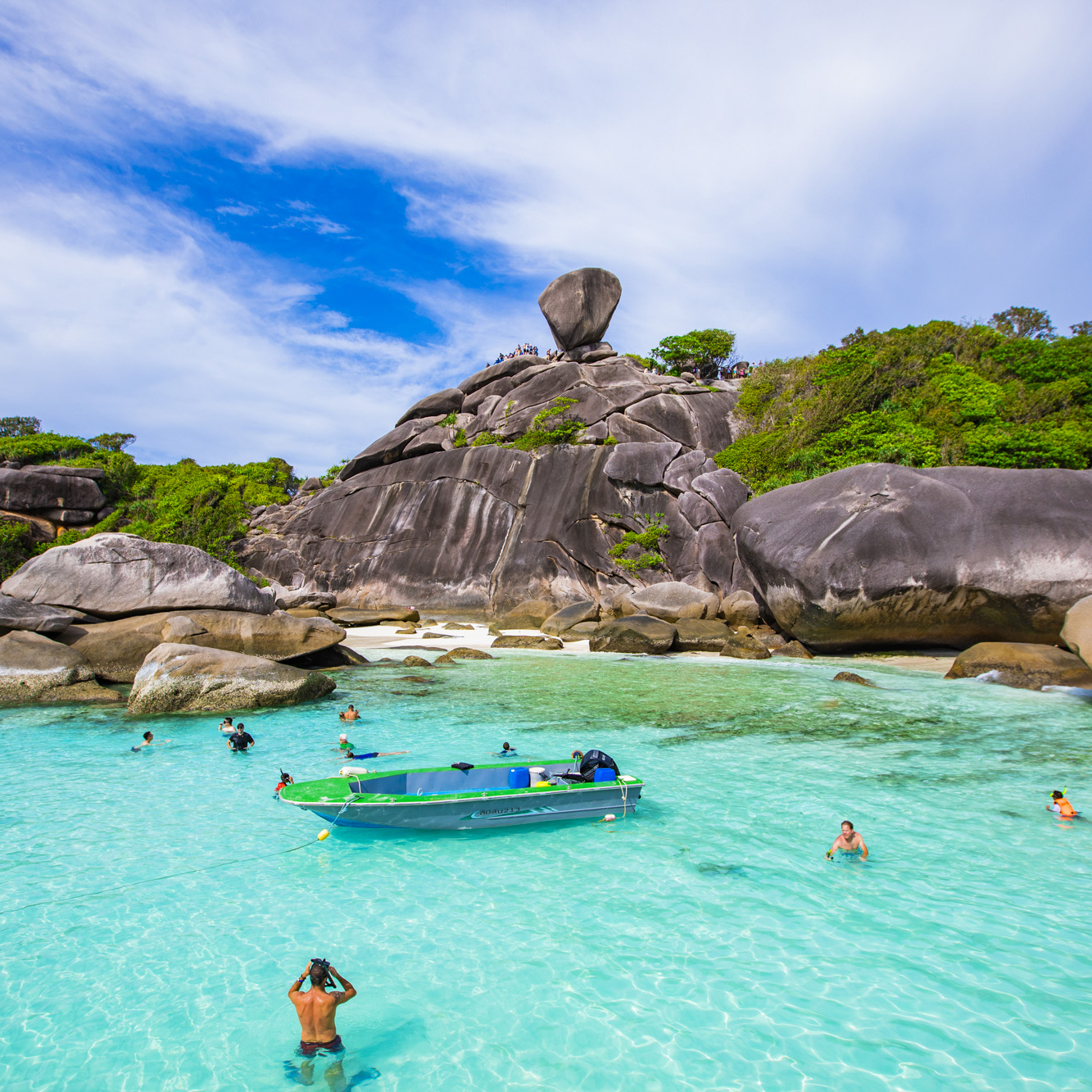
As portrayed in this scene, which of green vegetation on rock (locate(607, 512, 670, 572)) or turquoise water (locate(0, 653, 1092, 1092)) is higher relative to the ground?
green vegetation on rock (locate(607, 512, 670, 572))

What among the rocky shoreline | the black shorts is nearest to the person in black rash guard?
the rocky shoreline

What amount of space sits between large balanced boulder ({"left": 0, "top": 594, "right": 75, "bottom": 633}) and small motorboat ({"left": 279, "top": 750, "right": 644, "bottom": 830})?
33.0 feet

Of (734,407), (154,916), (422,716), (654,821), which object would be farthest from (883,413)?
(154,916)

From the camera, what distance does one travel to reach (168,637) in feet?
48.9

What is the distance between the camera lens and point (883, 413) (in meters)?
27.9

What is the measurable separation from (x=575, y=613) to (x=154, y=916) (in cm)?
2068

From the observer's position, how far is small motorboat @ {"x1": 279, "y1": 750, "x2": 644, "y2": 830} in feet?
23.1

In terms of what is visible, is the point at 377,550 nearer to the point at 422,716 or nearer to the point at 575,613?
the point at 575,613

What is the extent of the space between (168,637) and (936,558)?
61.7 feet

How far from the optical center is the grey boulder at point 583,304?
40969 millimetres

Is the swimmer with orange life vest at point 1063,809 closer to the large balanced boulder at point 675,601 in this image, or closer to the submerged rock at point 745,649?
the submerged rock at point 745,649

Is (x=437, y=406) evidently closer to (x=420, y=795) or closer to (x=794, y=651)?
(x=794, y=651)

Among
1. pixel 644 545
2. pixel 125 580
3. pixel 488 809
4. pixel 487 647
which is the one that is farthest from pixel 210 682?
pixel 644 545

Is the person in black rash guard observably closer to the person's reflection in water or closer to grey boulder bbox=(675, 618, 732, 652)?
the person's reflection in water
